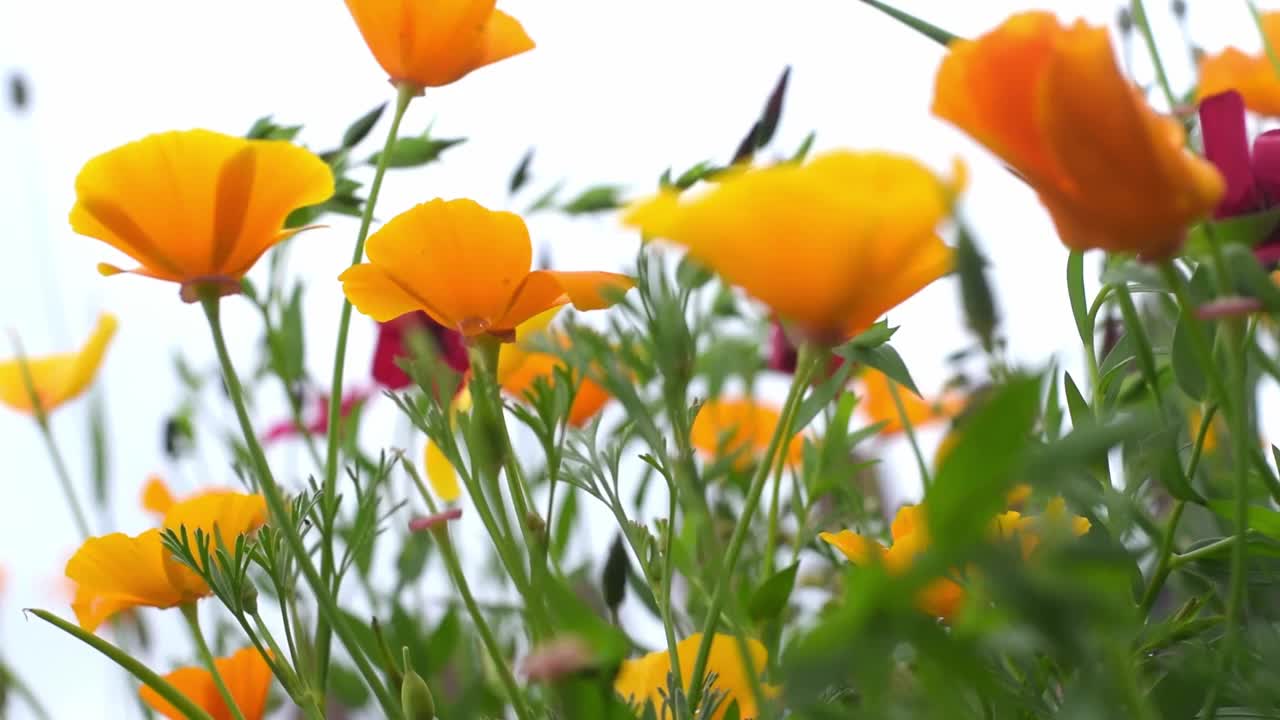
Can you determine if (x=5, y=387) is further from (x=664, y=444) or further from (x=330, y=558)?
(x=664, y=444)

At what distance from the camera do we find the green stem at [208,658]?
1.33ft

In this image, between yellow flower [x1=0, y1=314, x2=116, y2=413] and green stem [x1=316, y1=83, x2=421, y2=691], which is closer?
green stem [x1=316, y1=83, x2=421, y2=691]

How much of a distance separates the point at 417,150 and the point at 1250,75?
356mm

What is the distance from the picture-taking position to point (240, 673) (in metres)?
0.47

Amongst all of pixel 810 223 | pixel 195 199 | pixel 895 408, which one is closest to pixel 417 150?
pixel 195 199

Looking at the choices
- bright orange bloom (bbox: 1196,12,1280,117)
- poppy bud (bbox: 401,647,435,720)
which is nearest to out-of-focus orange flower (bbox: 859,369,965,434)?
bright orange bloom (bbox: 1196,12,1280,117)

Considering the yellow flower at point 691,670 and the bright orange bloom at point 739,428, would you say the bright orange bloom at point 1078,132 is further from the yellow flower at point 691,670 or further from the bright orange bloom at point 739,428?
the bright orange bloom at point 739,428

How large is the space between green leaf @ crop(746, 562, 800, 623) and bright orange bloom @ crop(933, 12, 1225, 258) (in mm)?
143

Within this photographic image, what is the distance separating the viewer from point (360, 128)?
54 cm

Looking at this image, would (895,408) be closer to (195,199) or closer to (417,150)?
(417,150)

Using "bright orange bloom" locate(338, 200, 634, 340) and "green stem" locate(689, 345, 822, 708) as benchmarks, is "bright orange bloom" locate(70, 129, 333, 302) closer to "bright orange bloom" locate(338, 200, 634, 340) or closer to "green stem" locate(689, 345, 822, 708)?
"bright orange bloom" locate(338, 200, 634, 340)

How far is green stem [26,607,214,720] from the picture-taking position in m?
0.35

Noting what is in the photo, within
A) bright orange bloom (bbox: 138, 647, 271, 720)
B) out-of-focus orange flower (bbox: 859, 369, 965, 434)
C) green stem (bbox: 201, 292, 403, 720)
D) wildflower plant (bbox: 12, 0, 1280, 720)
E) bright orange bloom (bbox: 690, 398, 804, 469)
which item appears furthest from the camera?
out-of-focus orange flower (bbox: 859, 369, 965, 434)

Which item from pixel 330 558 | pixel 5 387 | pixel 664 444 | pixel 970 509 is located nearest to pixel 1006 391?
pixel 970 509
